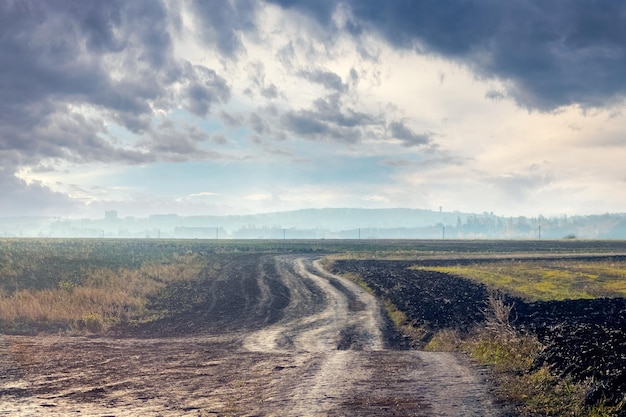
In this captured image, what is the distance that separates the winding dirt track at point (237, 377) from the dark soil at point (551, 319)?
7.87ft

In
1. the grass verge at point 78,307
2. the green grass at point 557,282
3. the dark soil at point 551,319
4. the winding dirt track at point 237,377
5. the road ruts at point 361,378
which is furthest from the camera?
the green grass at point 557,282

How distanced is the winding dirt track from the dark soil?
7.87ft

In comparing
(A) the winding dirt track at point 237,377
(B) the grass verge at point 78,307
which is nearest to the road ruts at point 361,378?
(A) the winding dirt track at point 237,377

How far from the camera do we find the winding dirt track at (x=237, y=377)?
1245cm

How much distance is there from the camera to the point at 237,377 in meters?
15.7

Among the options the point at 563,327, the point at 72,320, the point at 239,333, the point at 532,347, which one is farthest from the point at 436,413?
the point at 72,320

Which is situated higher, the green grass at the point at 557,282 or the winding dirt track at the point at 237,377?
the winding dirt track at the point at 237,377

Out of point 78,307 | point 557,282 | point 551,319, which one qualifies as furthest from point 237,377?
point 557,282

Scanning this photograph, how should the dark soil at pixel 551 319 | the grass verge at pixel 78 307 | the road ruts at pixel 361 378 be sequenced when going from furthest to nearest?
the grass verge at pixel 78 307, the dark soil at pixel 551 319, the road ruts at pixel 361 378

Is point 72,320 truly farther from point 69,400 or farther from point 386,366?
point 386,366

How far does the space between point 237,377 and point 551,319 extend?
16596mm

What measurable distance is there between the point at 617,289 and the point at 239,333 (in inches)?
1326

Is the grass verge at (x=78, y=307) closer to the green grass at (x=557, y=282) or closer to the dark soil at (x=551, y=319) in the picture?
the dark soil at (x=551, y=319)

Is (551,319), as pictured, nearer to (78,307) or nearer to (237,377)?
(237,377)
